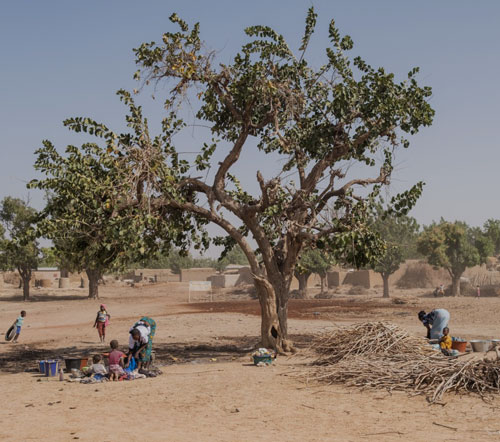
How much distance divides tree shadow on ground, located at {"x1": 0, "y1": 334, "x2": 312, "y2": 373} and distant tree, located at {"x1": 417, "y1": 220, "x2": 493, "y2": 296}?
36819 mm

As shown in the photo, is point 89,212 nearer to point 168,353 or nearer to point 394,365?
point 168,353

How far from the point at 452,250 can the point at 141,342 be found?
47.1 meters

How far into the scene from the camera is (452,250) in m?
55.2

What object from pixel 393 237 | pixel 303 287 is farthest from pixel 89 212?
pixel 393 237

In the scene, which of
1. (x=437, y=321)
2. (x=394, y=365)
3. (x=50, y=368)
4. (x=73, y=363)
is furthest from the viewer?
(x=437, y=321)

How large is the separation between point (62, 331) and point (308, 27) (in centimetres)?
1587

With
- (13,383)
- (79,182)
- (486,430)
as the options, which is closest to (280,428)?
(486,430)

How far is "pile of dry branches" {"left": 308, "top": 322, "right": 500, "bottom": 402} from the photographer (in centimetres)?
1029

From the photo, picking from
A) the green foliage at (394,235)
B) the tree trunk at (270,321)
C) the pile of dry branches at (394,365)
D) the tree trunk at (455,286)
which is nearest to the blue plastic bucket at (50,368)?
the tree trunk at (270,321)

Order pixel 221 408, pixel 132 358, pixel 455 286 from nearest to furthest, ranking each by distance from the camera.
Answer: pixel 221 408 → pixel 132 358 → pixel 455 286

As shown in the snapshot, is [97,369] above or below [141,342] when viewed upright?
below

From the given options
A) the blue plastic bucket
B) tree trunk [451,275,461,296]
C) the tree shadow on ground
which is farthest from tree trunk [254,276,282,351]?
tree trunk [451,275,461,296]

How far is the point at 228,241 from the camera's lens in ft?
63.2

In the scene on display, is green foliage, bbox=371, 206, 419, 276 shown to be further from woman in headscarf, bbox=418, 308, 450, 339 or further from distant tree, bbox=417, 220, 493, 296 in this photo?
woman in headscarf, bbox=418, 308, 450, 339
